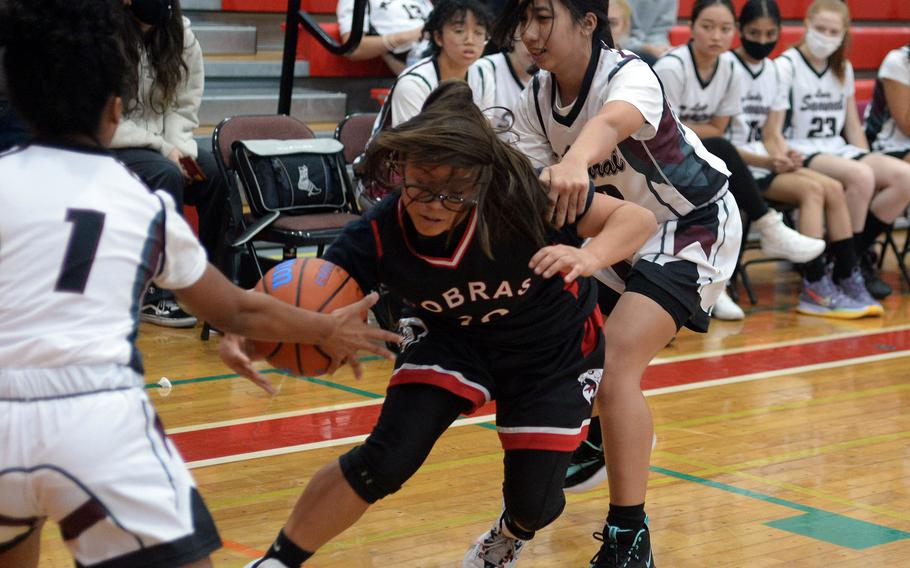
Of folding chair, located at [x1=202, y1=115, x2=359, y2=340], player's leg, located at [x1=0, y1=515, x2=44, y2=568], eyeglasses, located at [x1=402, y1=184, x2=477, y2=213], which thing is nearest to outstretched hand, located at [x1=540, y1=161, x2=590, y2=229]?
eyeglasses, located at [x1=402, y1=184, x2=477, y2=213]

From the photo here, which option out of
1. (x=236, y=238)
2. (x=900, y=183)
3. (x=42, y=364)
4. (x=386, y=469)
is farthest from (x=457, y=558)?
(x=900, y=183)

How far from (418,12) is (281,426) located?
397 centimetres

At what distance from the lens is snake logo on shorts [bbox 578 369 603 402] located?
122 inches

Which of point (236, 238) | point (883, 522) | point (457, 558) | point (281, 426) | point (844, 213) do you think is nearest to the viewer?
point (457, 558)

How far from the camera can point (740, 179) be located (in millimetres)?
7117

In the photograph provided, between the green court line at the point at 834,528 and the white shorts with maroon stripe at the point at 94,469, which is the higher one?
the white shorts with maroon stripe at the point at 94,469

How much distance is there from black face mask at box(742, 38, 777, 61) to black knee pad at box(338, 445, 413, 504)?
5267mm

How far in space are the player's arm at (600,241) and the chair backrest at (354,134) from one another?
3.78m

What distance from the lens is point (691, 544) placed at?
350cm

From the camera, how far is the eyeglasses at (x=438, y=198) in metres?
2.79

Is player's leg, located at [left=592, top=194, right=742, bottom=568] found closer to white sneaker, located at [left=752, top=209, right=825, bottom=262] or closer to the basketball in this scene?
the basketball

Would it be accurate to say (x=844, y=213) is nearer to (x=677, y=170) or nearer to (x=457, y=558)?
(x=677, y=170)


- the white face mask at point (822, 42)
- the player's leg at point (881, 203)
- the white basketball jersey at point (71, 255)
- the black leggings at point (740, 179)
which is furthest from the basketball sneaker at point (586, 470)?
the white face mask at point (822, 42)

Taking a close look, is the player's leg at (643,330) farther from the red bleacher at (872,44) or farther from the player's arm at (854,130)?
the red bleacher at (872,44)
